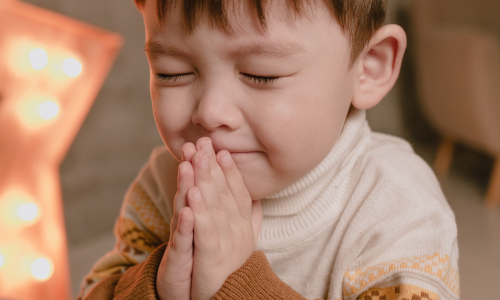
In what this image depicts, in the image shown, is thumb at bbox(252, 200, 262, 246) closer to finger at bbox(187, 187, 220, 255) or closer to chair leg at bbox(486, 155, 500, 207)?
finger at bbox(187, 187, 220, 255)

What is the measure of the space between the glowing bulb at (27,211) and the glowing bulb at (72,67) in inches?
17.8

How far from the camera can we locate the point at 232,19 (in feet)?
1.73

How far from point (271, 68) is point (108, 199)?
1.48 m

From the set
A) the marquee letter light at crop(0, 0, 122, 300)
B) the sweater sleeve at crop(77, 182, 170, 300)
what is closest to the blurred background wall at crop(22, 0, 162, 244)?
the marquee letter light at crop(0, 0, 122, 300)

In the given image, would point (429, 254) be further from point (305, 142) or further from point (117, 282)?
point (117, 282)

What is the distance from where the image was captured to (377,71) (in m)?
0.71

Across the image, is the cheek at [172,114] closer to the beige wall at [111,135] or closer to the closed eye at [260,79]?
the closed eye at [260,79]

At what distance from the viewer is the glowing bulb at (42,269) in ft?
4.49

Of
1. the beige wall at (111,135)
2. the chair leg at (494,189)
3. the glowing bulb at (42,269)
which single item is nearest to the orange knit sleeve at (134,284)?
the glowing bulb at (42,269)

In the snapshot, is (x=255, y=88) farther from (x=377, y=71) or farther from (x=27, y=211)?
(x=27, y=211)

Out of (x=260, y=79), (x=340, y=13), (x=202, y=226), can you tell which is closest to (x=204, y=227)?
(x=202, y=226)

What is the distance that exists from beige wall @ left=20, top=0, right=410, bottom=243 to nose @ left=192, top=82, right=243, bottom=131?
119cm

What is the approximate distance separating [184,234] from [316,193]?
0.28 meters

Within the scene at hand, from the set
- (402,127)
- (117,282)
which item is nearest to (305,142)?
(117,282)
